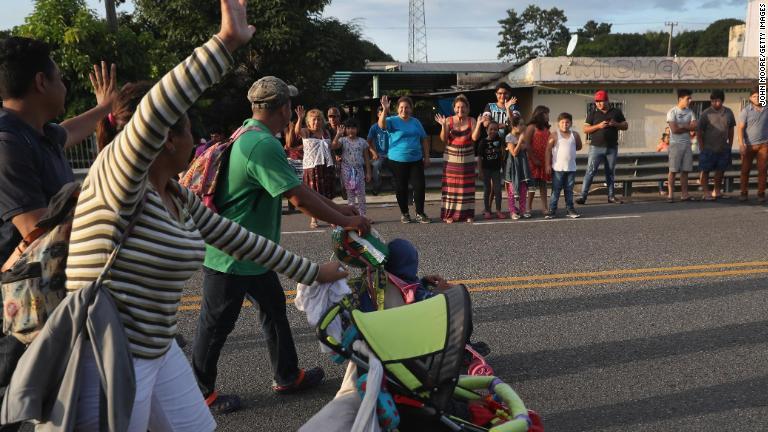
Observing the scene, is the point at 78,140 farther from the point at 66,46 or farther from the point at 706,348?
the point at 66,46

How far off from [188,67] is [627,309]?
475cm

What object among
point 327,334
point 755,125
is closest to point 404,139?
point 755,125

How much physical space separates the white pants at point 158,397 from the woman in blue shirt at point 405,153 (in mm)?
7959

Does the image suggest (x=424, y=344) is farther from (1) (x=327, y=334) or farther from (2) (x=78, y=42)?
(2) (x=78, y=42)

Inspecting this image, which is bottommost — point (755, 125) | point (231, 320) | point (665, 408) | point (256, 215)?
point (665, 408)

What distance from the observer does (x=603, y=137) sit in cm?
1194

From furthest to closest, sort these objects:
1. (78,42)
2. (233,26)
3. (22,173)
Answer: (78,42), (22,173), (233,26)

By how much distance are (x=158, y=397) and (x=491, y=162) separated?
351 inches

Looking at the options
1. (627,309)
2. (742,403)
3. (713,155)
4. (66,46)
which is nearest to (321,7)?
(66,46)

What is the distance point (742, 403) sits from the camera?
397 centimetres

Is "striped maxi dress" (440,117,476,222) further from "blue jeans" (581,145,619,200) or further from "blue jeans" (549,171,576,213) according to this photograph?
"blue jeans" (581,145,619,200)

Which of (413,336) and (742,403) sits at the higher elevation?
(413,336)

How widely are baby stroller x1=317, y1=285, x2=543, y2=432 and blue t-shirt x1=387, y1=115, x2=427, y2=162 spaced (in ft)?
24.5

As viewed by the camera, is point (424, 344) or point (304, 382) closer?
point (424, 344)
